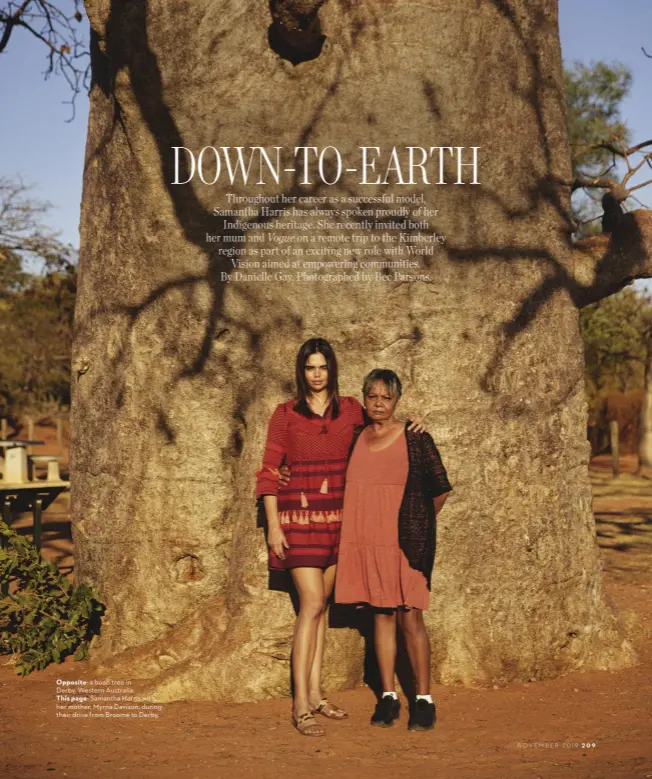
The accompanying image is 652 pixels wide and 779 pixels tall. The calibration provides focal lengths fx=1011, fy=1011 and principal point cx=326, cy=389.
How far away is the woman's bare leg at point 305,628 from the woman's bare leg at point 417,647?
1.30 feet

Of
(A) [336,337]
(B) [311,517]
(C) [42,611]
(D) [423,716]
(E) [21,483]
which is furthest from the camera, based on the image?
(E) [21,483]

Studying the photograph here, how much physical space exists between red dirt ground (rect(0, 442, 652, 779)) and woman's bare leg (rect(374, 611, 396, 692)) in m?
0.23

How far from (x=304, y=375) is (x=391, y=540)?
0.86 metres

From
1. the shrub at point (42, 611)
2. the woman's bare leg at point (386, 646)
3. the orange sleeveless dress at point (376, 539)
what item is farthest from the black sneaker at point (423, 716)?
the shrub at point (42, 611)

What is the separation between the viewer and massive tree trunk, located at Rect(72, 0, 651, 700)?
5.31 m

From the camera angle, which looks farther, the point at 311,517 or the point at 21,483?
the point at 21,483

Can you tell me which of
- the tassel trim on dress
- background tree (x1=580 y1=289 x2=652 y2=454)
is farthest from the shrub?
background tree (x1=580 y1=289 x2=652 y2=454)

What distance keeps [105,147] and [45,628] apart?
285 cm

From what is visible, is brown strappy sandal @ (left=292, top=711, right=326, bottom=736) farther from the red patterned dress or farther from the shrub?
the shrub

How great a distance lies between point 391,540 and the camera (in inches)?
180

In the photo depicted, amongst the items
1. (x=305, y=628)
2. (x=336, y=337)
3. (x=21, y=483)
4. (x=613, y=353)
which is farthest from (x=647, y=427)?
(x=305, y=628)

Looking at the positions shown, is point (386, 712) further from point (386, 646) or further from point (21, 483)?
point (21, 483)

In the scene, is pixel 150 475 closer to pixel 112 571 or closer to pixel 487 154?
pixel 112 571

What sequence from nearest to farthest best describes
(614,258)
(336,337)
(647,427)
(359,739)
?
1. (359,739)
2. (336,337)
3. (614,258)
4. (647,427)
